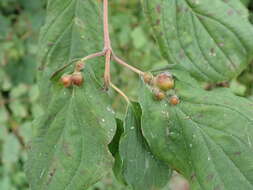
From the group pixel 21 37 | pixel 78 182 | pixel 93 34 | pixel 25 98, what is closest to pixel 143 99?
pixel 78 182

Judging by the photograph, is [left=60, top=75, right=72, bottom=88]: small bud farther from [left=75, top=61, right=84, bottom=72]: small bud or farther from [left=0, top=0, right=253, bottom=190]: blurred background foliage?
[left=0, top=0, right=253, bottom=190]: blurred background foliage

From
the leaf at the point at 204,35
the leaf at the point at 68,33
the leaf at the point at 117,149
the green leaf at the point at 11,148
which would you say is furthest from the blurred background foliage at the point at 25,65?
the leaf at the point at 117,149

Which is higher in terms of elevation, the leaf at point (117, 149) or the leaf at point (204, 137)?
the leaf at point (204, 137)

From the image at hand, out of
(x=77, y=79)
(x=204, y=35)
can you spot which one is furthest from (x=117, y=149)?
(x=204, y=35)

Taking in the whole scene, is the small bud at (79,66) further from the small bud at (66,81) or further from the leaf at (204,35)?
the leaf at (204,35)

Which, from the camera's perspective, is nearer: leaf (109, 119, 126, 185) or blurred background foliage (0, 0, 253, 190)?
leaf (109, 119, 126, 185)

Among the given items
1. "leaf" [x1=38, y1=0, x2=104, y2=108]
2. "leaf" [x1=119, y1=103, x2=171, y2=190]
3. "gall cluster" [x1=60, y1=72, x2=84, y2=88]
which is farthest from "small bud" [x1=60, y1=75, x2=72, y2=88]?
"leaf" [x1=38, y1=0, x2=104, y2=108]

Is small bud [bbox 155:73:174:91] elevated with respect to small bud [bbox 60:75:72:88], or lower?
lower

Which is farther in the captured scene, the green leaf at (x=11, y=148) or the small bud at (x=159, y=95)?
the green leaf at (x=11, y=148)
